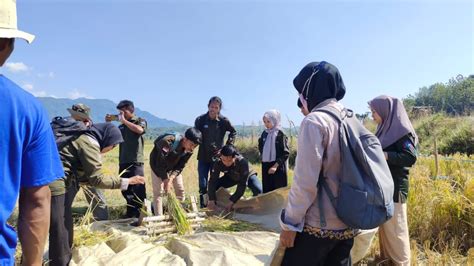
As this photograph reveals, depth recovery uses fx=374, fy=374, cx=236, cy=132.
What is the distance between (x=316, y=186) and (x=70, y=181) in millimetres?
2167

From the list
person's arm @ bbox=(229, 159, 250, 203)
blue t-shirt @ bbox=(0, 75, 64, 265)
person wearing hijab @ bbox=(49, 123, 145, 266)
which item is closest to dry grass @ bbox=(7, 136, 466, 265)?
person's arm @ bbox=(229, 159, 250, 203)

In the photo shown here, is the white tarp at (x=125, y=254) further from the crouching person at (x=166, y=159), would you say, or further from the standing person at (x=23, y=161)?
the standing person at (x=23, y=161)

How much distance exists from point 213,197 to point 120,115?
5.81 ft

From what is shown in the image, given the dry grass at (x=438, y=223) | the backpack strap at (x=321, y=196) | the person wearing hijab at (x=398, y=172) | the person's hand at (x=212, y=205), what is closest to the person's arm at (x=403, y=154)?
the person wearing hijab at (x=398, y=172)

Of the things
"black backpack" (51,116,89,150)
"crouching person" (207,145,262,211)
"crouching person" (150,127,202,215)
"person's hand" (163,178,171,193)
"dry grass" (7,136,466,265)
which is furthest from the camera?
"crouching person" (207,145,262,211)

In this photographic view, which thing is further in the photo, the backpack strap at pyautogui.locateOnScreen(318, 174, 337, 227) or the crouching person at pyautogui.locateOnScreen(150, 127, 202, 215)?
the crouching person at pyautogui.locateOnScreen(150, 127, 202, 215)

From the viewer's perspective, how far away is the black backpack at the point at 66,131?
9.69ft

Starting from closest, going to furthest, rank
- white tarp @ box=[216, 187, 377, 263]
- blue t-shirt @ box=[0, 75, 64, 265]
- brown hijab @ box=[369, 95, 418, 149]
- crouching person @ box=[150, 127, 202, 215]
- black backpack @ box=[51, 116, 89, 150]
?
1. blue t-shirt @ box=[0, 75, 64, 265]
2. black backpack @ box=[51, 116, 89, 150]
3. brown hijab @ box=[369, 95, 418, 149]
4. crouching person @ box=[150, 127, 202, 215]
5. white tarp @ box=[216, 187, 377, 263]

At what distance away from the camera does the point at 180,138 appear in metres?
4.66

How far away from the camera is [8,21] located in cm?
106

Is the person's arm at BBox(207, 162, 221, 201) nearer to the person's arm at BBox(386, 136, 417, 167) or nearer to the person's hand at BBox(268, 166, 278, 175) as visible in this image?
the person's hand at BBox(268, 166, 278, 175)

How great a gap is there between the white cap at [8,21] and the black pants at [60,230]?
6.61ft

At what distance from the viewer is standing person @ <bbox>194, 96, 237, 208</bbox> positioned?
5.84 metres

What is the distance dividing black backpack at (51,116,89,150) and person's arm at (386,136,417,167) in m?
2.55
